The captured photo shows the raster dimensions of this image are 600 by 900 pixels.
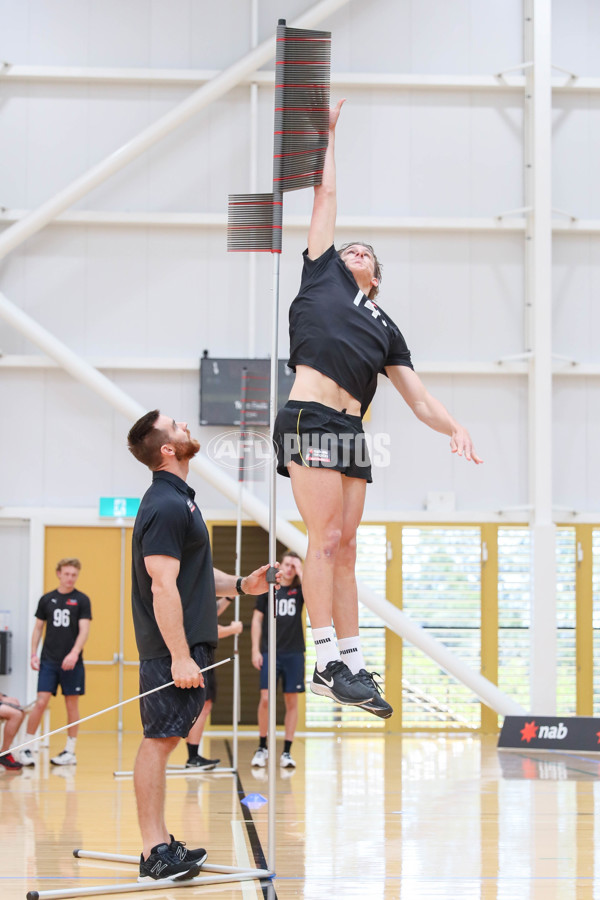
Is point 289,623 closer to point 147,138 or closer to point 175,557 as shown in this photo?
point 175,557

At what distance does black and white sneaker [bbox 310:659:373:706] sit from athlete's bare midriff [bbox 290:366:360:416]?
966 mm

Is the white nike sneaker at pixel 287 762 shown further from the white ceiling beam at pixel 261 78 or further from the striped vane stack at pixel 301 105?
the white ceiling beam at pixel 261 78

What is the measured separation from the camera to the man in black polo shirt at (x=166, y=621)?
430cm

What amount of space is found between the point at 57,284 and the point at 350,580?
31.5ft

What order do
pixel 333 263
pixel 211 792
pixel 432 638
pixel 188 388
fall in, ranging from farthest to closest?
1. pixel 188 388
2. pixel 432 638
3. pixel 211 792
4. pixel 333 263

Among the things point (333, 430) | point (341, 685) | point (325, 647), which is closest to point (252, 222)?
point (333, 430)

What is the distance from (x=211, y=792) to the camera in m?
7.56

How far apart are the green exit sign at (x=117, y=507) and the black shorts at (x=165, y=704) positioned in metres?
7.54

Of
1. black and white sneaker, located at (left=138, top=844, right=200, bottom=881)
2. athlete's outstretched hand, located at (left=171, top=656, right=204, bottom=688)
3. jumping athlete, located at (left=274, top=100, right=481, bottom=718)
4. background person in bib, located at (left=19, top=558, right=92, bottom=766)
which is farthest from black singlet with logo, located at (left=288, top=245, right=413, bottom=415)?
background person in bib, located at (left=19, top=558, right=92, bottom=766)

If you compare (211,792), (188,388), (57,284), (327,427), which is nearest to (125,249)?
(57,284)

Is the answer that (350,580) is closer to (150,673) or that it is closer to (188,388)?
(150,673)

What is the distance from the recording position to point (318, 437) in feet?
11.6

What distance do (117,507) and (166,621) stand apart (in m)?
7.83

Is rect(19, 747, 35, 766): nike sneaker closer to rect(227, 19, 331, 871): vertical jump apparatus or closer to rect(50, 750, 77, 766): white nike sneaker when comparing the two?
rect(50, 750, 77, 766): white nike sneaker
